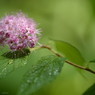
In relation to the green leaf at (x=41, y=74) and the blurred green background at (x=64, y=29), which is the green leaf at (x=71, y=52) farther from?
the blurred green background at (x=64, y=29)

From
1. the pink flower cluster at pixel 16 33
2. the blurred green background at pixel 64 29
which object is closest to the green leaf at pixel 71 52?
the pink flower cluster at pixel 16 33

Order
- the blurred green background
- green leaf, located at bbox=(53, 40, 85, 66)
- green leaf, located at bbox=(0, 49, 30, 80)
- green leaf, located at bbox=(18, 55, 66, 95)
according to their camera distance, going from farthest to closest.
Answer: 1. the blurred green background
2. green leaf, located at bbox=(53, 40, 85, 66)
3. green leaf, located at bbox=(0, 49, 30, 80)
4. green leaf, located at bbox=(18, 55, 66, 95)

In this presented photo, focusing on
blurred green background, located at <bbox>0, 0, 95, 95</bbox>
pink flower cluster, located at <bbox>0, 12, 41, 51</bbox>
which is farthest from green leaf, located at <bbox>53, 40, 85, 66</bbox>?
blurred green background, located at <bbox>0, 0, 95, 95</bbox>

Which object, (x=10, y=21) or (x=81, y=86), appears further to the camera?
(x=81, y=86)

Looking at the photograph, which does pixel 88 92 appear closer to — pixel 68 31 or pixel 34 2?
pixel 68 31

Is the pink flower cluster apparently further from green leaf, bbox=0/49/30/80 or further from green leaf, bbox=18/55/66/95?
green leaf, bbox=18/55/66/95

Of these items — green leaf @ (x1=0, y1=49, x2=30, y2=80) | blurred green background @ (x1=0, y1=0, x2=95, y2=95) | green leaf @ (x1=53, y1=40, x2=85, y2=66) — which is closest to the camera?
green leaf @ (x1=0, y1=49, x2=30, y2=80)

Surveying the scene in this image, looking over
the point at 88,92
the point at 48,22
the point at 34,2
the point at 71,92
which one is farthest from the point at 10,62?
the point at 34,2
